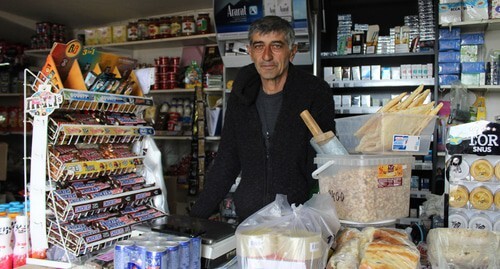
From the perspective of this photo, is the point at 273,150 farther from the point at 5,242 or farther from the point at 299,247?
the point at 5,242

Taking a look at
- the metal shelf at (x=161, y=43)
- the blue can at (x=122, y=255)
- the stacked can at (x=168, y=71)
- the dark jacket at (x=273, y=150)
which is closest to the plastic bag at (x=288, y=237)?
the blue can at (x=122, y=255)

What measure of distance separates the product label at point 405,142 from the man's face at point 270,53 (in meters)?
0.68

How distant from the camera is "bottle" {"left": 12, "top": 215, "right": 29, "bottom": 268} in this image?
1.64 metres

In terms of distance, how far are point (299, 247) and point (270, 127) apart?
0.99 metres

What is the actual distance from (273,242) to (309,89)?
1032 millimetres

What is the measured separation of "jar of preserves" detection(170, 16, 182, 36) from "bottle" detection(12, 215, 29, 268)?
3341mm

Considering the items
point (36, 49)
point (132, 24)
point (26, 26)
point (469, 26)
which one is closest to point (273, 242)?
point (469, 26)

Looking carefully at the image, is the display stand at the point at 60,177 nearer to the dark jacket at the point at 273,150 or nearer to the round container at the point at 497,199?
the dark jacket at the point at 273,150

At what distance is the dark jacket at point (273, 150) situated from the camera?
1874mm

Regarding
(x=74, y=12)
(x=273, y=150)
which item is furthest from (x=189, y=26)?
(x=273, y=150)

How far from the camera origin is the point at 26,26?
554 centimetres

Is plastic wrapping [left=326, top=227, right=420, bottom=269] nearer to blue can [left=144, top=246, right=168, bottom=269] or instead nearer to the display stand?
blue can [left=144, top=246, right=168, bottom=269]

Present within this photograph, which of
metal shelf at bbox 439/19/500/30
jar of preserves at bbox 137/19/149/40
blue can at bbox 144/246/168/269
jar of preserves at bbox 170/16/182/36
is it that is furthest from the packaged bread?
jar of preserves at bbox 137/19/149/40

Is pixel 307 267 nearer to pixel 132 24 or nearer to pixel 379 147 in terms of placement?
pixel 379 147
